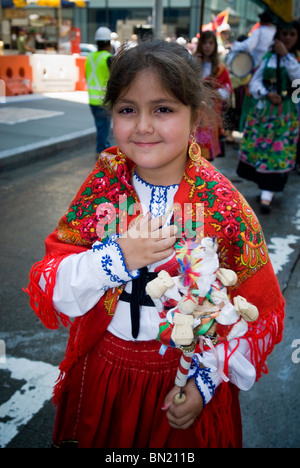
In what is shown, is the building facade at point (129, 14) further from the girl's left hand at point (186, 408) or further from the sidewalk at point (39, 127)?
the girl's left hand at point (186, 408)

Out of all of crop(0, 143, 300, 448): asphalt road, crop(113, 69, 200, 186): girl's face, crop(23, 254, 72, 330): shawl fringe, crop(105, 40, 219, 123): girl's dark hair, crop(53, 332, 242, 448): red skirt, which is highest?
crop(105, 40, 219, 123): girl's dark hair

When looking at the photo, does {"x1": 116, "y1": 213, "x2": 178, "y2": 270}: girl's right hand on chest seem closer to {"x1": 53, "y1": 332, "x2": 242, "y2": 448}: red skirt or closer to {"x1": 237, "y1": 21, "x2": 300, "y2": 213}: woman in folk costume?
{"x1": 53, "y1": 332, "x2": 242, "y2": 448}: red skirt

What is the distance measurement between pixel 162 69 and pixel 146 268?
57 cm

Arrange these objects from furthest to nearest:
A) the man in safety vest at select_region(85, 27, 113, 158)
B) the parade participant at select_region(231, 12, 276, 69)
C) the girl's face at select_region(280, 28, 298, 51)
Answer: the man in safety vest at select_region(85, 27, 113, 158) → the parade participant at select_region(231, 12, 276, 69) → the girl's face at select_region(280, 28, 298, 51)

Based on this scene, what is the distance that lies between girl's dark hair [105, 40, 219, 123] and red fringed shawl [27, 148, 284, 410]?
21 cm

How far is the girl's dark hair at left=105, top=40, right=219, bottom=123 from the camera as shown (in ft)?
4.04

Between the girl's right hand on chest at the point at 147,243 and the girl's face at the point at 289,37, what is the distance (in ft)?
13.6

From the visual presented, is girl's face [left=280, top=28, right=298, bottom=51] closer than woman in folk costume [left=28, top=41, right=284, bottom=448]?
No

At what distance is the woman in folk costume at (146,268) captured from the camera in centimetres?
124

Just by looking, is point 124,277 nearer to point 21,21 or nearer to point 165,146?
point 165,146

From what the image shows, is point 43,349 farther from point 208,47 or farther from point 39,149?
point 39,149

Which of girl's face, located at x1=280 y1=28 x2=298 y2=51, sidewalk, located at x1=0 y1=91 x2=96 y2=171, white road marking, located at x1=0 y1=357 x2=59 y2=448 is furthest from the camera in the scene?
sidewalk, located at x1=0 y1=91 x2=96 y2=171

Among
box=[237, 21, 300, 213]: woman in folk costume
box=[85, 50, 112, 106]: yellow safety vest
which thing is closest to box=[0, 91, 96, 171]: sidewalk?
box=[85, 50, 112, 106]: yellow safety vest

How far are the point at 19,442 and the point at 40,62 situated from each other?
13558mm
